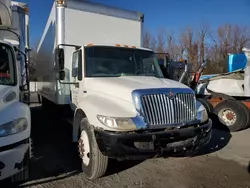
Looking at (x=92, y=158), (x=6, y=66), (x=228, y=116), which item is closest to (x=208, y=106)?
(x=228, y=116)

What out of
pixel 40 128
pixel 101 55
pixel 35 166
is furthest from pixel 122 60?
pixel 40 128

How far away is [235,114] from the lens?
856cm

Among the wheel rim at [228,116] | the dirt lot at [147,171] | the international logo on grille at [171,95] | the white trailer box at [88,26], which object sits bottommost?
the dirt lot at [147,171]

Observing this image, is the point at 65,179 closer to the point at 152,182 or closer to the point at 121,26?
the point at 152,182

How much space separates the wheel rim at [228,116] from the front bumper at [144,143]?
4.80 m

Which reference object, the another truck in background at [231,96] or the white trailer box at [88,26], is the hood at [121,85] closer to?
the white trailer box at [88,26]

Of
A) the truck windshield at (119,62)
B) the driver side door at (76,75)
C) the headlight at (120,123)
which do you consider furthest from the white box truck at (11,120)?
the truck windshield at (119,62)

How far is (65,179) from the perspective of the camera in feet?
14.9

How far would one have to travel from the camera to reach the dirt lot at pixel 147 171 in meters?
4.38

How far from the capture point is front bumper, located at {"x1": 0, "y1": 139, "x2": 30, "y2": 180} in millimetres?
3332

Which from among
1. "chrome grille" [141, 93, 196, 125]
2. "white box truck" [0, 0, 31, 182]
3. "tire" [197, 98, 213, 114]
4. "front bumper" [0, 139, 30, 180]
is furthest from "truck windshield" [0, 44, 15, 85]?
"tire" [197, 98, 213, 114]

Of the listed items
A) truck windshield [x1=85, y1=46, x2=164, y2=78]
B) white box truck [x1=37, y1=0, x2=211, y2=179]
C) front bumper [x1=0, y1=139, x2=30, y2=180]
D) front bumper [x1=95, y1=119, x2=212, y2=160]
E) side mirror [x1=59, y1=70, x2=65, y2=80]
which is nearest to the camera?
front bumper [x1=0, y1=139, x2=30, y2=180]

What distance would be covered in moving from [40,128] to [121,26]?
14.2 feet

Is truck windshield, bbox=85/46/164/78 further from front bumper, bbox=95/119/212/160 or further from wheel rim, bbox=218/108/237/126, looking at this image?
wheel rim, bbox=218/108/237/126
